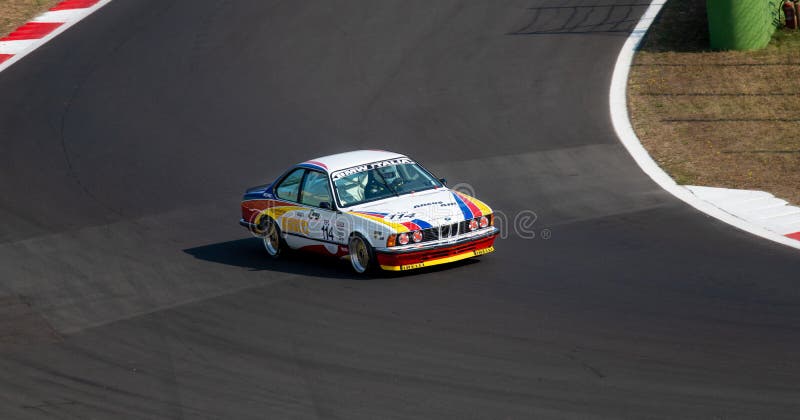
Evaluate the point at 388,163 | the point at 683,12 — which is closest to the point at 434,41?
the point at 683,12

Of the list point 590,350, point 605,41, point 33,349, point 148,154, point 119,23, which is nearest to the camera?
point 590,350

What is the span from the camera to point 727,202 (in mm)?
14219

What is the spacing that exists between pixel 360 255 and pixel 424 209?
0.91 meters

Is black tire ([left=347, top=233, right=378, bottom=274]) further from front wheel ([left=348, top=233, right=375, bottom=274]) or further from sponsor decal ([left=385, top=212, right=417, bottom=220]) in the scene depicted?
sponsor decal ([left=385, top=212, right=417, bottom=220])

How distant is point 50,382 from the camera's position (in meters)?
8.61

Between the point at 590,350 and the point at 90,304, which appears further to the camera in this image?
the point at 90,304

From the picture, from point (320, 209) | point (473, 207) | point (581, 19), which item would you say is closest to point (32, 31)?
point (581, 19)

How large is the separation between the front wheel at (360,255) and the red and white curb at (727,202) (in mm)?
4776

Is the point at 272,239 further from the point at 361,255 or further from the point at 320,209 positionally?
the point at 361,255

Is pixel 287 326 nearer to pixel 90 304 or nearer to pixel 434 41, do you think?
pixel 90 304

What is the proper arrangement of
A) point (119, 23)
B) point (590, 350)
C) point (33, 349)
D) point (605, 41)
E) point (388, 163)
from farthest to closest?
point (119, 23)
point (605, 41)
point (388, 163)
point (33, 349)
point (590, 350)

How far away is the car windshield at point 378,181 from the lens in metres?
12.2

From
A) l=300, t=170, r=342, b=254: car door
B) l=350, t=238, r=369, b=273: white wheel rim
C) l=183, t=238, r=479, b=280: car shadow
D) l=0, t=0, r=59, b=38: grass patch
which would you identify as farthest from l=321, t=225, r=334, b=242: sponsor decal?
l=0, t=0, r=59, b=38: grass patch

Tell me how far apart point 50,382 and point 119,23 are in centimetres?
1845
